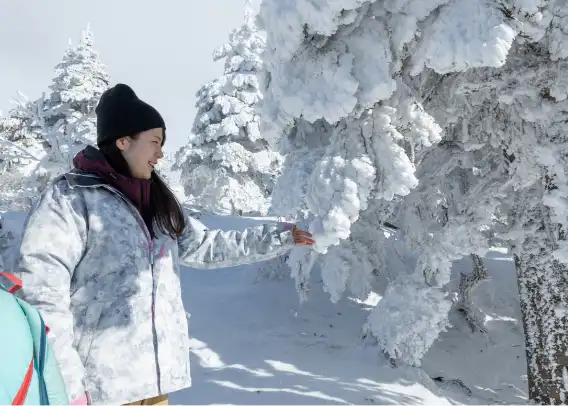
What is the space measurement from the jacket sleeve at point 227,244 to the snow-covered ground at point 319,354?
10.3 ft

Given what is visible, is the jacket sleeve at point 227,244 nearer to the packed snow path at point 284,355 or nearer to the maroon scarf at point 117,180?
the maroon scarf at point 117,180

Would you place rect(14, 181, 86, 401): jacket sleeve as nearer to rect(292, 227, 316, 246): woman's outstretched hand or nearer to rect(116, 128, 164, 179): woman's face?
rect(116, 128, 164, 179): woman's face

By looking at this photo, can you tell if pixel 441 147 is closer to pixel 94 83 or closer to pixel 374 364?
pixel 374 364

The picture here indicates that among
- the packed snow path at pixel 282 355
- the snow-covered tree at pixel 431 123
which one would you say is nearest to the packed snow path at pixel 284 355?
the packed snow path at pixel 282 355

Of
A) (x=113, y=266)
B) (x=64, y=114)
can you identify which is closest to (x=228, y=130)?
(x=64, y=114)

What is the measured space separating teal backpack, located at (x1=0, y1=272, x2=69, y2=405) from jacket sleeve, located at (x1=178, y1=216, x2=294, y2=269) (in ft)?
4.42

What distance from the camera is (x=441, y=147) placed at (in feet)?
21.0

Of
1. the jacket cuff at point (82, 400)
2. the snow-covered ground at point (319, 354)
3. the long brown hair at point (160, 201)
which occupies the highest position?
the long brown hair at point (160, 201)

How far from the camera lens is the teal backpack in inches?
53.1

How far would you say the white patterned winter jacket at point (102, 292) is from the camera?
1.89 m

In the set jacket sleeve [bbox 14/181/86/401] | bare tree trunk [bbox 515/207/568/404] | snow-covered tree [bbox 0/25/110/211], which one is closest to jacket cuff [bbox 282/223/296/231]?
jacket sleeve [bbox 14/181/86/401]

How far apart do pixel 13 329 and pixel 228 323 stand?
6986 mm

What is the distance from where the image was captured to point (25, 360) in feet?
4.66

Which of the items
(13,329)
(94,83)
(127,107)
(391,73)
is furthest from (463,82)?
(94,83)
